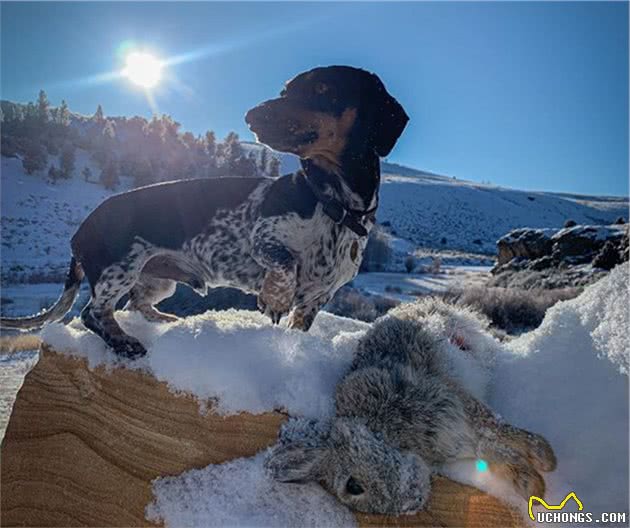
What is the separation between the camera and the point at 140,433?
5.44 ft

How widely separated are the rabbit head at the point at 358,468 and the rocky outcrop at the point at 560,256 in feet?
33.5

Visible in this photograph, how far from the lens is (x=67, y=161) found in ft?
155

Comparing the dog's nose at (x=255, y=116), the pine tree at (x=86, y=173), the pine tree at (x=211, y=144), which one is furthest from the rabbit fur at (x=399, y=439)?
the pine tree at (x=211, y=144)

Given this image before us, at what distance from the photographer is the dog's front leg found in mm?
2615

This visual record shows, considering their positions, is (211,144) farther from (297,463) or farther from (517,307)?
(297,463)

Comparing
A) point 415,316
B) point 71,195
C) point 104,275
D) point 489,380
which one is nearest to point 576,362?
point 489,380

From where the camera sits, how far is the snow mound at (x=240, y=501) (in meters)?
1.39

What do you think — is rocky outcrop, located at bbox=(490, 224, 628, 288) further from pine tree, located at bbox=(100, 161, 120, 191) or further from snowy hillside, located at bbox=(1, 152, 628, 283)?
pine tree, located at bbox=(100, 161, 120, 191)

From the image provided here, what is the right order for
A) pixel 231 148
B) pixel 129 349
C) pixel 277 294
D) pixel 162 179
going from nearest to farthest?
pixel 129 349
pixel 277 294
pixel 162 179
pixel 231 148

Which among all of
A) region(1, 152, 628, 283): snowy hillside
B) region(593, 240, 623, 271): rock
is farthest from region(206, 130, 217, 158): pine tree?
region(593, 240, 623, 271): rock

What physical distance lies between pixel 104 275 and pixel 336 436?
1.81m

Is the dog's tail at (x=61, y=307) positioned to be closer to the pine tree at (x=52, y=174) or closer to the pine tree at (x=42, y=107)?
the pine tree at (x=52, y=174)

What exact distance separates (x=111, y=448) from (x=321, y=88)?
2.15m

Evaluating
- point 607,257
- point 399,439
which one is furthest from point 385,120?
point 607,257
